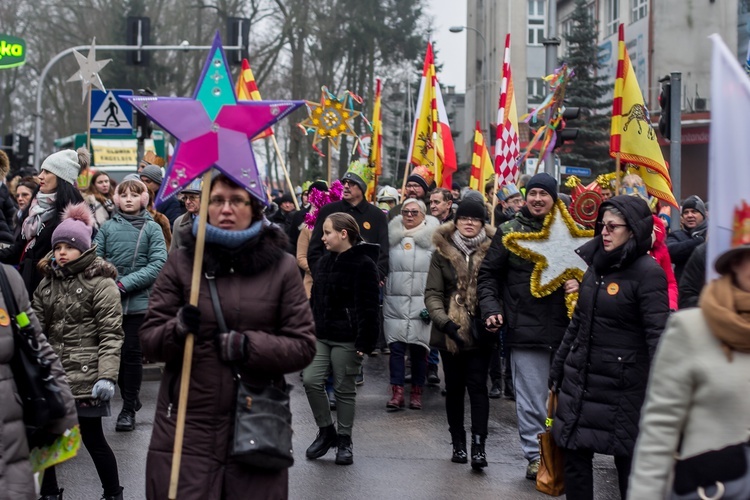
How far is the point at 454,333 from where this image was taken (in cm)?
827

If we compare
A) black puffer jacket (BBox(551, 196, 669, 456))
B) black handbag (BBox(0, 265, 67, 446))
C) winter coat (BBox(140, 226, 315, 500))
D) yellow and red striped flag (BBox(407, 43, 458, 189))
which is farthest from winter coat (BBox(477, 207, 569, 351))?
yellow and red striped flag (BBox(407, 43, 458, 189))

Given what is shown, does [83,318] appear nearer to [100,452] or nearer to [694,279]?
[100,452]

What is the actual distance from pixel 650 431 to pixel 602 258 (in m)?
2.57

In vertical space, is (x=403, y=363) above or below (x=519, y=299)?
Answer: below

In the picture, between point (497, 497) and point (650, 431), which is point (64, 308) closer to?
point (497, 497)

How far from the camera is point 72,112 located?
54156 mm

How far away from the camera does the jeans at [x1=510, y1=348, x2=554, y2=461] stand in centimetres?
797

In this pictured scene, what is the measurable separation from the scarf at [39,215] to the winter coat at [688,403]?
6258 millimetres

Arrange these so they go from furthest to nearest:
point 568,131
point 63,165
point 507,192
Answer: point 568,131 → point 507,192 → point 63,165

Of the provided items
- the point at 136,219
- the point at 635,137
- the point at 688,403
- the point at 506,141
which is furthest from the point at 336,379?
the point at 506,141

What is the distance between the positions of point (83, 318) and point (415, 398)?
4.76 m

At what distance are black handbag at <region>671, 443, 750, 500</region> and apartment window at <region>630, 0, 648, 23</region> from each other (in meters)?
44.3

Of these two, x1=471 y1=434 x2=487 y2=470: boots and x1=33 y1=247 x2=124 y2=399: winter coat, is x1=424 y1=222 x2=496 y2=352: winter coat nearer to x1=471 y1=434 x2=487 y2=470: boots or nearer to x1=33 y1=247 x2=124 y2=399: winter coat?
x1=471 y1=434 x2=487 y2=470: boots

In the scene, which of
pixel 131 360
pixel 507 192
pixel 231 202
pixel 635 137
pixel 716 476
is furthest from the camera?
pixel 507 192
